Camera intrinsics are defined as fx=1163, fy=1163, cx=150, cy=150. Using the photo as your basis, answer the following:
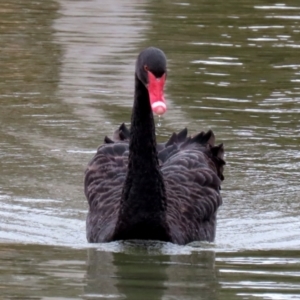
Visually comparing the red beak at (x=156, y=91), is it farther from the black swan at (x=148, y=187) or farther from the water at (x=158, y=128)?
the water at (x=158, y=128)

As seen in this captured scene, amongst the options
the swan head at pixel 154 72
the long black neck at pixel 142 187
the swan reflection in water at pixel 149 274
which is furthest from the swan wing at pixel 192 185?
the swan head at pixel 154 72

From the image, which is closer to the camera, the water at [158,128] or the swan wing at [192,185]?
the water at [158,128]

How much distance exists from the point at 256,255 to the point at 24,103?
5.15 metres

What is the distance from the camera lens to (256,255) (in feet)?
24.3

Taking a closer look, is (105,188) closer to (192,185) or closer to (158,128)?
(192,185)

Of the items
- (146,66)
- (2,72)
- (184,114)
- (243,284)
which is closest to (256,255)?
(243,284)

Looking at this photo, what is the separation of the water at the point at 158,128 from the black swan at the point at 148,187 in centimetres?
13

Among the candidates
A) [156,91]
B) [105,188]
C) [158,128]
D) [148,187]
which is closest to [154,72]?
[156,91]

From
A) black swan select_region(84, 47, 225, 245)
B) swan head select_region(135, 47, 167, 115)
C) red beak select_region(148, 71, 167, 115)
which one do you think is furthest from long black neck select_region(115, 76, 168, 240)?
red beak select_region(148, 71, 167, 115)

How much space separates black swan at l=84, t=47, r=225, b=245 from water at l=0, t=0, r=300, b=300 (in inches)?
5.2

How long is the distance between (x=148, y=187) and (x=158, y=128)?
11.5 feet

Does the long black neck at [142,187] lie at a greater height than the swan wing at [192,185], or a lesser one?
greater

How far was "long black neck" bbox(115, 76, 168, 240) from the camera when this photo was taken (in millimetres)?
7645

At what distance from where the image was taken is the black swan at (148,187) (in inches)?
300
